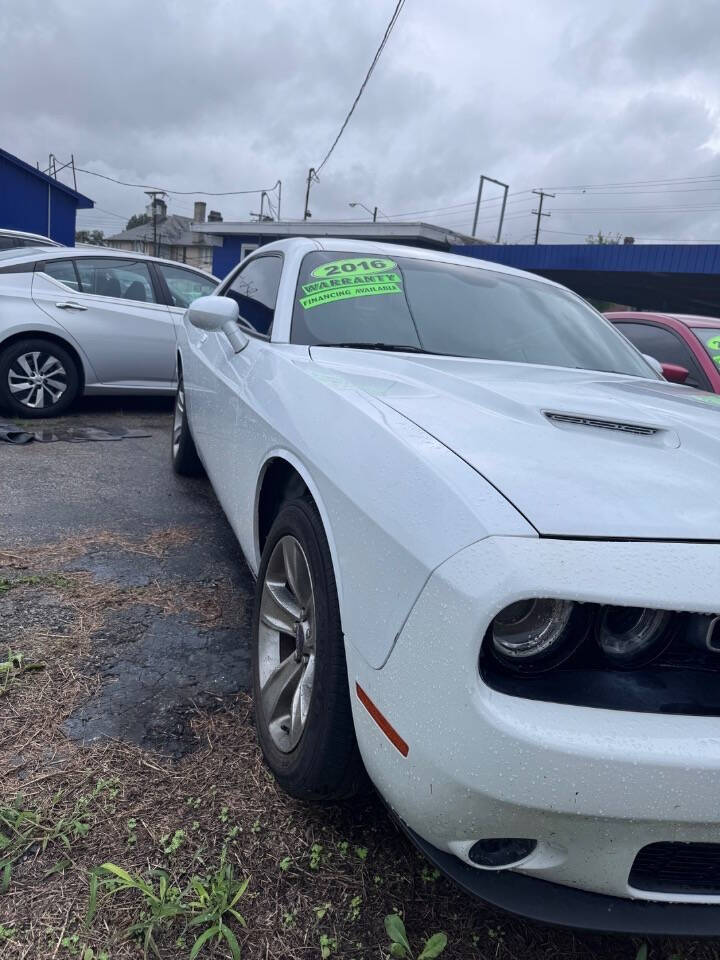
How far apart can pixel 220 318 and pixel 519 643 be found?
2.13 m

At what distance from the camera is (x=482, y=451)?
1502mm

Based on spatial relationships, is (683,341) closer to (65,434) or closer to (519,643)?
(65,434)

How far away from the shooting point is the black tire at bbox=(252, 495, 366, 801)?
1.61 metres

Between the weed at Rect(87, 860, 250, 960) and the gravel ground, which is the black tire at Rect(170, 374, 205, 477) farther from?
the weed at Rect(87, 860, 250, 960)

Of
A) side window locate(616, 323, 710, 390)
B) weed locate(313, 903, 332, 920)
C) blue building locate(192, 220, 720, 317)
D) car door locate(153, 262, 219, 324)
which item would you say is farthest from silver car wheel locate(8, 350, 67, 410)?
blue building locate(192, 220, 720, 317)

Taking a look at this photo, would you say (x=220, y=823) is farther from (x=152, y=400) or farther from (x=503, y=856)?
(x=152, y=400)

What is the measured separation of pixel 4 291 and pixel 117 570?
12.4 feet

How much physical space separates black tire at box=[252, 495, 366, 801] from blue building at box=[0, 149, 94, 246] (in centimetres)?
2008

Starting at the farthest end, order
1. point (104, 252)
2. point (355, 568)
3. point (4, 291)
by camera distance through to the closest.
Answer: point (104, 252) → point (4, 291) → point (355, 568)

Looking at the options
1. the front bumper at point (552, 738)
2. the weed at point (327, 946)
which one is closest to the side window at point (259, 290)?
the front bumper at point (552, 738)

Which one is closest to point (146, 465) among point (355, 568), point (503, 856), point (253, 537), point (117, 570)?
point (117, 570)

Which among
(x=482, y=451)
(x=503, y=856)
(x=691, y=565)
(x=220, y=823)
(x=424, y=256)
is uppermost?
(x=424, y=256)

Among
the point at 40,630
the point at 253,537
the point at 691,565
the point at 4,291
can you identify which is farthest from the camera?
the point at 4,291

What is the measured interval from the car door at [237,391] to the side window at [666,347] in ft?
11.0
